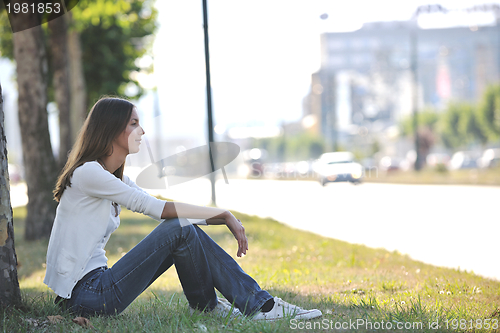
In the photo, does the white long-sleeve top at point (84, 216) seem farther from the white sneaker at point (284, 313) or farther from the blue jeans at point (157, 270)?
the white sneaker at point (284, 313)

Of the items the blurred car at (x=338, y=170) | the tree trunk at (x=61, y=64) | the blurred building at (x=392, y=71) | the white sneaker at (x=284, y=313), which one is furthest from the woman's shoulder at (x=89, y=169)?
the blurred building at (x=392, y=71)

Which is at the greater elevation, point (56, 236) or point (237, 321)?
point (56, 236)

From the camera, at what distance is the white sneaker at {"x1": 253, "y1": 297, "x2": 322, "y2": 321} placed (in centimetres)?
305

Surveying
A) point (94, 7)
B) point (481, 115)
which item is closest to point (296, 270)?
point (94, 7)

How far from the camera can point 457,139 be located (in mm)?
67062

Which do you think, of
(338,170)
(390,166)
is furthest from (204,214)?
(390,166)

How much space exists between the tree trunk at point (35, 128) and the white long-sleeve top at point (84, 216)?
6.19 meters

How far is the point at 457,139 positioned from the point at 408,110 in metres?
40.7

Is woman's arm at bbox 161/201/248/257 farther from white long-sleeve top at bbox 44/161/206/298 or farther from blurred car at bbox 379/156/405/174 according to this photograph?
blurred car at bbox 379/156/405/174

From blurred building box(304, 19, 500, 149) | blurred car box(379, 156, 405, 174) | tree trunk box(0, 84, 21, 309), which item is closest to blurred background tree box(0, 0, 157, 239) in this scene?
tree trunk box(0, 84, 21, 309)

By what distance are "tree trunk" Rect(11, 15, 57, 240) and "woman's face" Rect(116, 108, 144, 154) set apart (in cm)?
613

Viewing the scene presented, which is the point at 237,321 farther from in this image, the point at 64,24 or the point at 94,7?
the point at 94,7

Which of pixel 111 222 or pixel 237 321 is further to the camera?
pixel 111 222

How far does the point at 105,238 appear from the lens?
3219 mm
